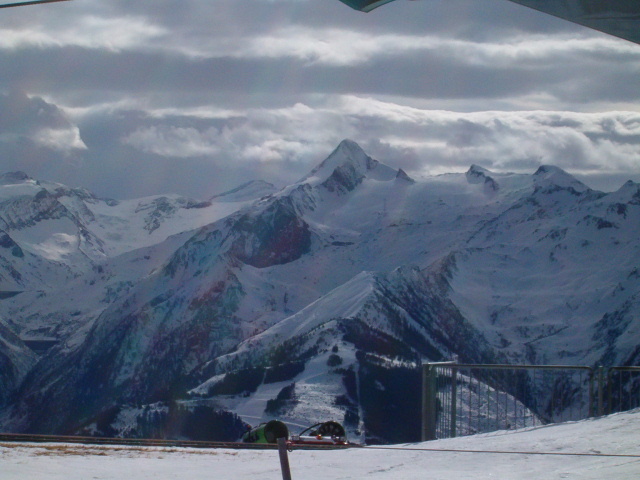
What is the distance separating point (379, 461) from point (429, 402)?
24.9 feet

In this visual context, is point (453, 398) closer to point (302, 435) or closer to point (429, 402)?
point (429, 402)

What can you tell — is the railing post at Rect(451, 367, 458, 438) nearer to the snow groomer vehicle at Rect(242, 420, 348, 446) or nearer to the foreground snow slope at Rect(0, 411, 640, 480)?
the snow groomer vehicle at Rect(242, 420, 348, 446)

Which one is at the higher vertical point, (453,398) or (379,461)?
(379,461)

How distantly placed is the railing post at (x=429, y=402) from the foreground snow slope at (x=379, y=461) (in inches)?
177

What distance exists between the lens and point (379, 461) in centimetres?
1330

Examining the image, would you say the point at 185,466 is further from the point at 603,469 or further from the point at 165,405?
the point at 165,405

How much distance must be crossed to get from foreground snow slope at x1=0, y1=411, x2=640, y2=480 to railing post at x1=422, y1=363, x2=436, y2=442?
449 centimetres

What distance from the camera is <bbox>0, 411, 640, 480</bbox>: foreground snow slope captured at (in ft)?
39.3

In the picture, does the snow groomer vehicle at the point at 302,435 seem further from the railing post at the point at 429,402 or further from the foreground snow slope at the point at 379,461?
the railing post at the point at 429,402

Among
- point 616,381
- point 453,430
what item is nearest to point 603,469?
point 453,430

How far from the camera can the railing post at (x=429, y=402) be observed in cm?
2053

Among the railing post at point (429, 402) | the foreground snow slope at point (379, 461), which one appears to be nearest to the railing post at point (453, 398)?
the railing post at point (429, 402)

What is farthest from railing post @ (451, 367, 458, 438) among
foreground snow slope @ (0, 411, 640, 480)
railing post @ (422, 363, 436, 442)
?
foreground snow slope @ (0, 411, 640, 480)

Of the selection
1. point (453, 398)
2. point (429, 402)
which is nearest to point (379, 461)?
point (453, 398)
